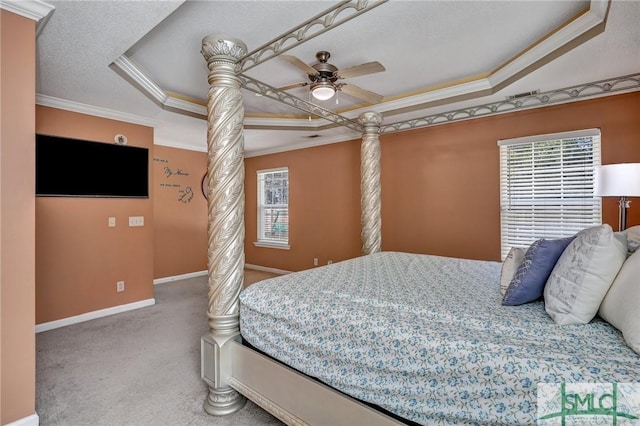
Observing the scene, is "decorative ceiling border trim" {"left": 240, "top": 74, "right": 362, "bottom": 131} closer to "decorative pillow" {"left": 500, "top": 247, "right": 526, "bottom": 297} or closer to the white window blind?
"decorative pillow" {"left": 500, "top": 247, "right": 526, "bottom": 297}

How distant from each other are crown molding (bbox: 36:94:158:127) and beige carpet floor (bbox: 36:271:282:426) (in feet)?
7.95

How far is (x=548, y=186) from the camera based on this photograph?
3285 millimetres

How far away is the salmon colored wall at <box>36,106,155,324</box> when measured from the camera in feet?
10.7

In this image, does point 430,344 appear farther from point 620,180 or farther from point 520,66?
point 520,66

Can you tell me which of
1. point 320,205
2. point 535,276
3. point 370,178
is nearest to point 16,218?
point 535,276

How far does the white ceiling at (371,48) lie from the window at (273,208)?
8.08ft

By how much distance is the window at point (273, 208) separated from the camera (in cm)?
595

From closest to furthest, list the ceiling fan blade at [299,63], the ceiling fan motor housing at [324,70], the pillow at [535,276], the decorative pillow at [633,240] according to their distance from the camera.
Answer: the decorative pillow at [633,240]
the pillow at [535,276]
the ceiling fan blade at [299,63]
the ceiling fan motor housing at [324,70]

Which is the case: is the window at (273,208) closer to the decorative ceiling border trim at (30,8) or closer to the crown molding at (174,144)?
the crown molding at (174,144)

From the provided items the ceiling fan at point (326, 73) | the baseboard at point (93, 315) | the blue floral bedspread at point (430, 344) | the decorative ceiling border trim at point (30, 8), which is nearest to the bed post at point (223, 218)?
the blue floral bedspread at point (430, 344)

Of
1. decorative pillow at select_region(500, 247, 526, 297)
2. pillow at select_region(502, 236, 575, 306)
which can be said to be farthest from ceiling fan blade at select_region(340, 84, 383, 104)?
pillow at select_region(502, 236, 575, 306)

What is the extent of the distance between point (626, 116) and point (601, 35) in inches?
53.0

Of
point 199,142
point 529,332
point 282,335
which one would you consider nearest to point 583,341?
point 529,332

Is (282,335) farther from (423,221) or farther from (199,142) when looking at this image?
(199,142)
